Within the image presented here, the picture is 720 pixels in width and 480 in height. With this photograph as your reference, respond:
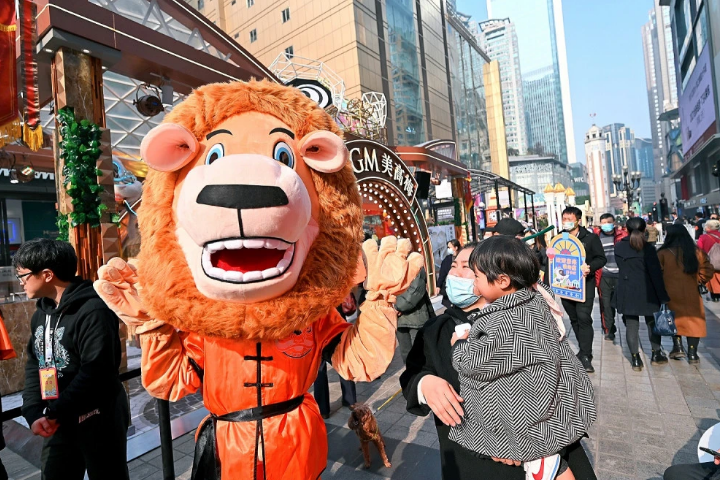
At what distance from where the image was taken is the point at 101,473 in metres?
2.10

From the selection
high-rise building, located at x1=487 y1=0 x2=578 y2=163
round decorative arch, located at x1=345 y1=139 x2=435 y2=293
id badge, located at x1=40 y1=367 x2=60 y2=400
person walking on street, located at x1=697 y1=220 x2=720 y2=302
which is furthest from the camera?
high-rise building, located at x1=487 y1=0 x2=578 y2=163

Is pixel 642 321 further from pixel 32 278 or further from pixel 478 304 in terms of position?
pixel 32 278

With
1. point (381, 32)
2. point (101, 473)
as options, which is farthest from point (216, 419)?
point (381, 32)

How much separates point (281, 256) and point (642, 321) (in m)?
7.84

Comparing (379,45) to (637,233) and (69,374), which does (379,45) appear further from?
(69,374)

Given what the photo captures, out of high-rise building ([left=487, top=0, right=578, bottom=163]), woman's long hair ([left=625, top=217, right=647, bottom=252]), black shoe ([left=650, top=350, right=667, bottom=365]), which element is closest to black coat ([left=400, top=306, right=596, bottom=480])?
woman's long hair ([left=625, top=217, right=647, bottom=252])

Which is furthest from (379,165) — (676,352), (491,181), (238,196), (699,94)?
(699,94)

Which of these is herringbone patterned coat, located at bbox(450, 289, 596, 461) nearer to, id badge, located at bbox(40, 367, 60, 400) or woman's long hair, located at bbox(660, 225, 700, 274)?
id badge, located at bbox(40, 367, 60, 400)

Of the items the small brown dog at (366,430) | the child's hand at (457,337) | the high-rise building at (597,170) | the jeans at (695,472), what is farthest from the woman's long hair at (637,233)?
the high-rise building at (597,170)

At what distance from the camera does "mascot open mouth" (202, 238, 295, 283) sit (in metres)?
1.36

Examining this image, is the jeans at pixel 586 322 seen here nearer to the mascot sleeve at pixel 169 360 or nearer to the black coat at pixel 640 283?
the black coat at pixel 640 283

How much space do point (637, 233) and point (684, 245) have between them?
52 centimetres

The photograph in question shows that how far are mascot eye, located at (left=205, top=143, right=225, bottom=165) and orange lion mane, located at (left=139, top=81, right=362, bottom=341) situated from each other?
15 cm

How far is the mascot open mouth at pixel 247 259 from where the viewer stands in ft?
4.46
